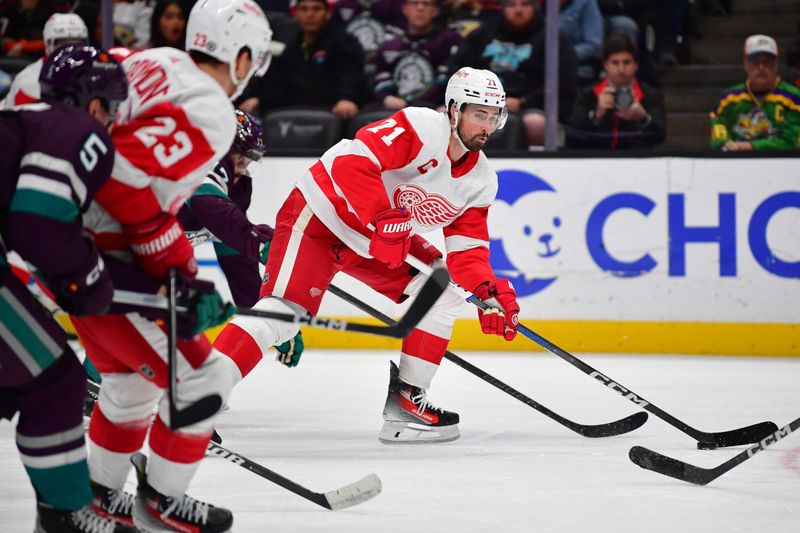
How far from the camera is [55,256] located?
194 cm

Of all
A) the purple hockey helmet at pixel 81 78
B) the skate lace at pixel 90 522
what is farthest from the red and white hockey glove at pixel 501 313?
the purple hockey helmet at pixel 81 78

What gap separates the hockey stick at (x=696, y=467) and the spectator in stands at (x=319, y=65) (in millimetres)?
3695

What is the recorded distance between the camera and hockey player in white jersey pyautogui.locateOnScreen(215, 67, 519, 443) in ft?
11.4

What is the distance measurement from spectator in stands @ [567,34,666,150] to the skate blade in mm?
2650

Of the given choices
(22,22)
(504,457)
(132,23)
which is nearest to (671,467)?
(504,457)

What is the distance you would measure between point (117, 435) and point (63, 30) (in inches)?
160

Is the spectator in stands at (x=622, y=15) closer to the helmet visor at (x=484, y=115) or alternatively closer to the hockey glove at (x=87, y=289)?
the helmet visor at (x=484, y=115)

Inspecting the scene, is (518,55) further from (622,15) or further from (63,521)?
(63,521)

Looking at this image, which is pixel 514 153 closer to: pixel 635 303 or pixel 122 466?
pixel 635 303

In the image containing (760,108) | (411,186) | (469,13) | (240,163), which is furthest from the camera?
(469,13)

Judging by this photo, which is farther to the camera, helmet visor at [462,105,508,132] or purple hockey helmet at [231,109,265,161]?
purple hockey helmet at [231,109,265,161]

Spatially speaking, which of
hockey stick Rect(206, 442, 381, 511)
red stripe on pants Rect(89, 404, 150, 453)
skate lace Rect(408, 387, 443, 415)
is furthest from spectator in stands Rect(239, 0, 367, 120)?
red stripe on pants Rect(89, 404, 150, 453)

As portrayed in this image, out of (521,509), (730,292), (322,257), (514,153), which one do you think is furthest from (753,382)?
(521,509)

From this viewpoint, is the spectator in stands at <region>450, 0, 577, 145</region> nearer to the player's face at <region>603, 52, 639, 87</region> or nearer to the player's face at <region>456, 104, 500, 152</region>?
the player's face at <region>603, 52, 639, 87</region>
